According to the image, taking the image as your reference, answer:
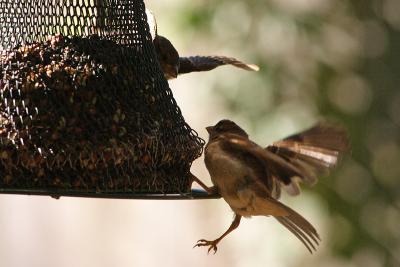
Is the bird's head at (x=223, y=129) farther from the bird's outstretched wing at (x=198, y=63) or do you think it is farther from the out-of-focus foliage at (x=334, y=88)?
the out-of-focus foliage at (x=334, y=88)

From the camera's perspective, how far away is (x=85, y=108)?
356 centimetres

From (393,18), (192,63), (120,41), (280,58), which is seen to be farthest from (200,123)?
(120,41)

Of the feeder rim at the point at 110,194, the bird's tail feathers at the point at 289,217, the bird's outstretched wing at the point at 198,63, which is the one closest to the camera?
the feeder rim at the point at 110,194

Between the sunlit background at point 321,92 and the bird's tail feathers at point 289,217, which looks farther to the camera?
the sunlit background at point 321,92

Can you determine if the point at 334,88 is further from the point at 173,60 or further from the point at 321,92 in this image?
the point at 173,60

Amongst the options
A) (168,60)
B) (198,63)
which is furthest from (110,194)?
(198,63)

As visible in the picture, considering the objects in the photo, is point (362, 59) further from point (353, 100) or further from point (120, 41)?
point (120, 41)

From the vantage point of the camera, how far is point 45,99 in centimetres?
352

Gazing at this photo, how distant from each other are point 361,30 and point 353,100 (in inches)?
23.4

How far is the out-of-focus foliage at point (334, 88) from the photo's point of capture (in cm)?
725

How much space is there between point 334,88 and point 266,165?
11.3 ft

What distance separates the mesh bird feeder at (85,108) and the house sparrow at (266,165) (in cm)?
15

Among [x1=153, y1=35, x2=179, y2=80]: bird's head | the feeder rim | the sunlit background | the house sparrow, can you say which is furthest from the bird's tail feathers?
the sunlit background

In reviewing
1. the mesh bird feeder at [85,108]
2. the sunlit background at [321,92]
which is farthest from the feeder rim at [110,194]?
the sunlit background at [321,92]
